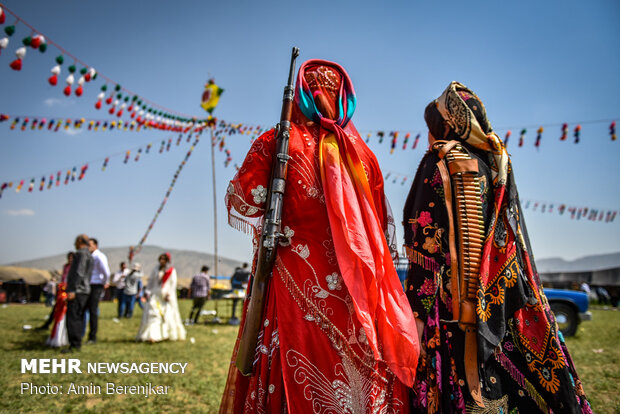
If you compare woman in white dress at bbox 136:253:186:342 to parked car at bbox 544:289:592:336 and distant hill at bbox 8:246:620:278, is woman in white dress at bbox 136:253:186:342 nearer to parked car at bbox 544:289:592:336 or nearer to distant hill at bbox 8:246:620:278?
parked car at bbox 544:289:592:336

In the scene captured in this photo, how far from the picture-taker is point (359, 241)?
66.1 inches

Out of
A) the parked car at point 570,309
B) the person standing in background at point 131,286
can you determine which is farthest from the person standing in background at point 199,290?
the parked car at point 570,309

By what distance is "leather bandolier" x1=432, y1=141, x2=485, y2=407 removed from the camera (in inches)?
70.1

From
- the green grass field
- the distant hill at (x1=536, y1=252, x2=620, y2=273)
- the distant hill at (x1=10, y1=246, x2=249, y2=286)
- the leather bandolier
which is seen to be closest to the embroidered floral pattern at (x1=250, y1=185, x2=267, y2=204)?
the leather bandolier

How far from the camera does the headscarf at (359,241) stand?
162cm

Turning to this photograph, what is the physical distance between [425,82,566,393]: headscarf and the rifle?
1062 millimetres

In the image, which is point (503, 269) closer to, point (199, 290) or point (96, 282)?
point (96, 282)

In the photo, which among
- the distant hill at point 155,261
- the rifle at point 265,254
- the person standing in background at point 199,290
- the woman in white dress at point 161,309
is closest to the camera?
the rifle at point 265,254

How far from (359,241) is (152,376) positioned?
3922mm

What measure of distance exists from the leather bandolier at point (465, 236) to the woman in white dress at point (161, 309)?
6931 millimetres

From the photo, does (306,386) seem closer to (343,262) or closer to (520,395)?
(343,262)

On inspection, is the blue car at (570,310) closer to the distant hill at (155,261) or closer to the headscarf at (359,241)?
the headscarf at (359,241)

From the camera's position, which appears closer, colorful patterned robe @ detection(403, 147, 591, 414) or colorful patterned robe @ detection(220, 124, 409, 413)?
colorful patterned robe @ detection(220, 124, 409, 413)

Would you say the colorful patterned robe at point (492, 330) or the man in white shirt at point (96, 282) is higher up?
the colorful patterned robe at point (492, 330)
